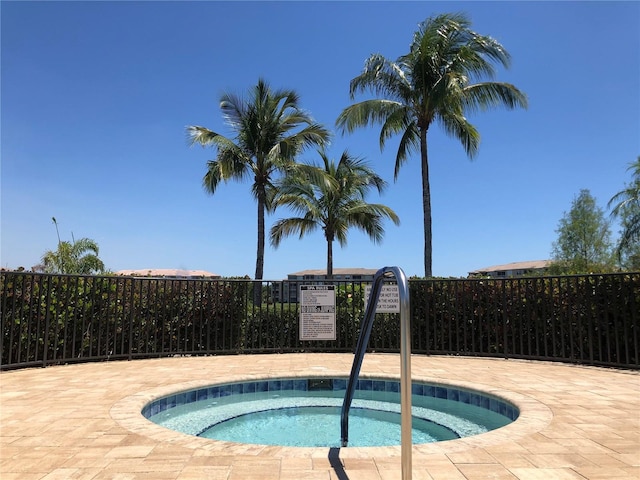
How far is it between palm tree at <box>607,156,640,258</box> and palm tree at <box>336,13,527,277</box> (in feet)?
73.7

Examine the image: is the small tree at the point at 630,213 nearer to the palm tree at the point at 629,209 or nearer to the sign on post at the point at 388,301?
the palm tree at the point at 629,209

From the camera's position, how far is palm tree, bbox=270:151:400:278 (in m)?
20.6

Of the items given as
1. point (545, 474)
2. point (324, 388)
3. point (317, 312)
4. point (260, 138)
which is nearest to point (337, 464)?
point (545, 474)

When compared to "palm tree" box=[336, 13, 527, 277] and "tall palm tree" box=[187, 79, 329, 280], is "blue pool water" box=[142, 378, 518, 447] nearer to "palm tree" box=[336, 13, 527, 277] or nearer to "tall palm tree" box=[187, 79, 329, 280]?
"palm tree" box=[336, 13, 527, 277]

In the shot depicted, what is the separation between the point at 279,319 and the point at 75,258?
64.5 feet

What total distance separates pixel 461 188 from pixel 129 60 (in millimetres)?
14931

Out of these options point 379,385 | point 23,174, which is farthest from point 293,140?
point 379,385

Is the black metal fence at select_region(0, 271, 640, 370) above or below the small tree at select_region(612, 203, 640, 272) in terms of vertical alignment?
below

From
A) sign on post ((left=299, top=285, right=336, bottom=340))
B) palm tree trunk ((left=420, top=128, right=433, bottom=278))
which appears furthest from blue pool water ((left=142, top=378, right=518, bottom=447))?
palm tree trunk ((left=420, top=128, right=433, bottom=278))

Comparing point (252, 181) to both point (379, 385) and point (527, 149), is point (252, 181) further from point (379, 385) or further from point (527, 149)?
point (379, 385)

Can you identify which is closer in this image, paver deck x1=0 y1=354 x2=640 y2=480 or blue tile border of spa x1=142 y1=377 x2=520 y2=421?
paver deck x1=0 y1=354 x2=640 y2=480

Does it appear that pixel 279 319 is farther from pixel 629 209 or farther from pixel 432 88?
pixel 629 209

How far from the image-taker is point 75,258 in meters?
23.2

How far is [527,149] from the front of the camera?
15.0m
